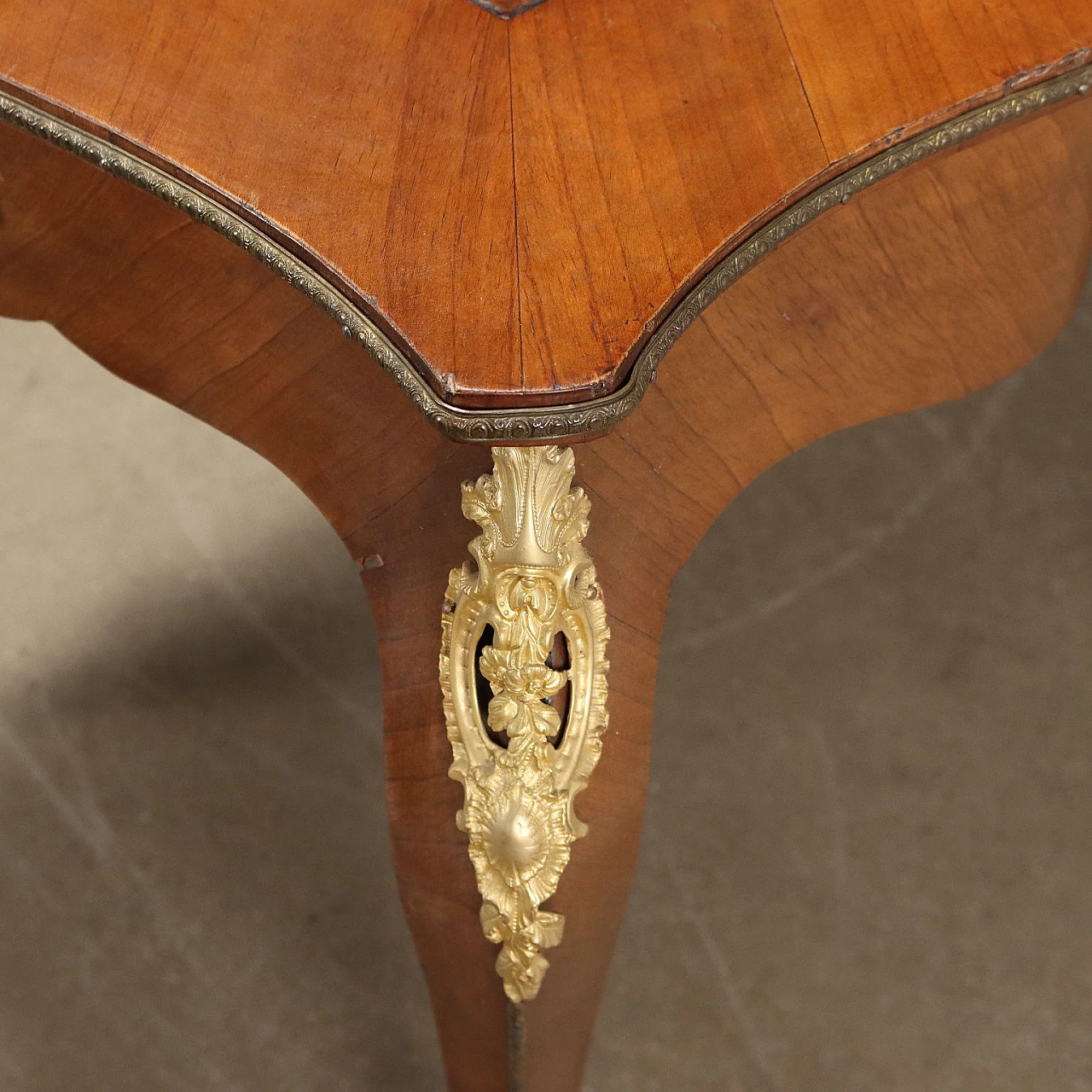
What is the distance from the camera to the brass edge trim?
0.72 meters

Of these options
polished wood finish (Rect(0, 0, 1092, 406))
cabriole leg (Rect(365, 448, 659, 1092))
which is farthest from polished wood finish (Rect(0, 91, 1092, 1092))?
polished wood finish (Rect(0, 0, 1092, 406))

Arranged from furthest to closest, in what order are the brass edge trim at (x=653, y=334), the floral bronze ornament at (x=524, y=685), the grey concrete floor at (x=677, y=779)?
1. the grey concrete floor at (x=677, y=779)
2. the floral bronze ornament at (x=524, y=685)
3. the brass edge trim at (x=653, y=334)

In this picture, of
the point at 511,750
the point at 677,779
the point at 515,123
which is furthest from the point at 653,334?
the point at 677,779

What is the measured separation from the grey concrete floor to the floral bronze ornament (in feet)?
1.29

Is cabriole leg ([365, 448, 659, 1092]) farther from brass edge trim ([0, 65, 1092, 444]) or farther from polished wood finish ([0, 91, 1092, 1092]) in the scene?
brass edge trim ([0, 65, 1092, 444])

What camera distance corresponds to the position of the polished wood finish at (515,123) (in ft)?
2.44

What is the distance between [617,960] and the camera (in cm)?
132

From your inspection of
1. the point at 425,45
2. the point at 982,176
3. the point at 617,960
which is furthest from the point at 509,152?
the point at 617,960

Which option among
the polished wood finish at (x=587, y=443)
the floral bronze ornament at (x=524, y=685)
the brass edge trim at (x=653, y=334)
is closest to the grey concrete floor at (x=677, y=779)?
the polished wood finish at (x=587, y=443)

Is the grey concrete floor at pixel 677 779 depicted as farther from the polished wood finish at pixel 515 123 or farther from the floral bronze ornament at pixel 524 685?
the polished wood finish at pixel 515 123

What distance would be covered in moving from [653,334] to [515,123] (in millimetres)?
139

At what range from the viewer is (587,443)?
0.95 meters

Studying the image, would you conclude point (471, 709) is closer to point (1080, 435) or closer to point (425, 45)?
point (425, 45)

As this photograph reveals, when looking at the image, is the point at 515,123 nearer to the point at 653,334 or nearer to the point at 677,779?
the point at 653,334
